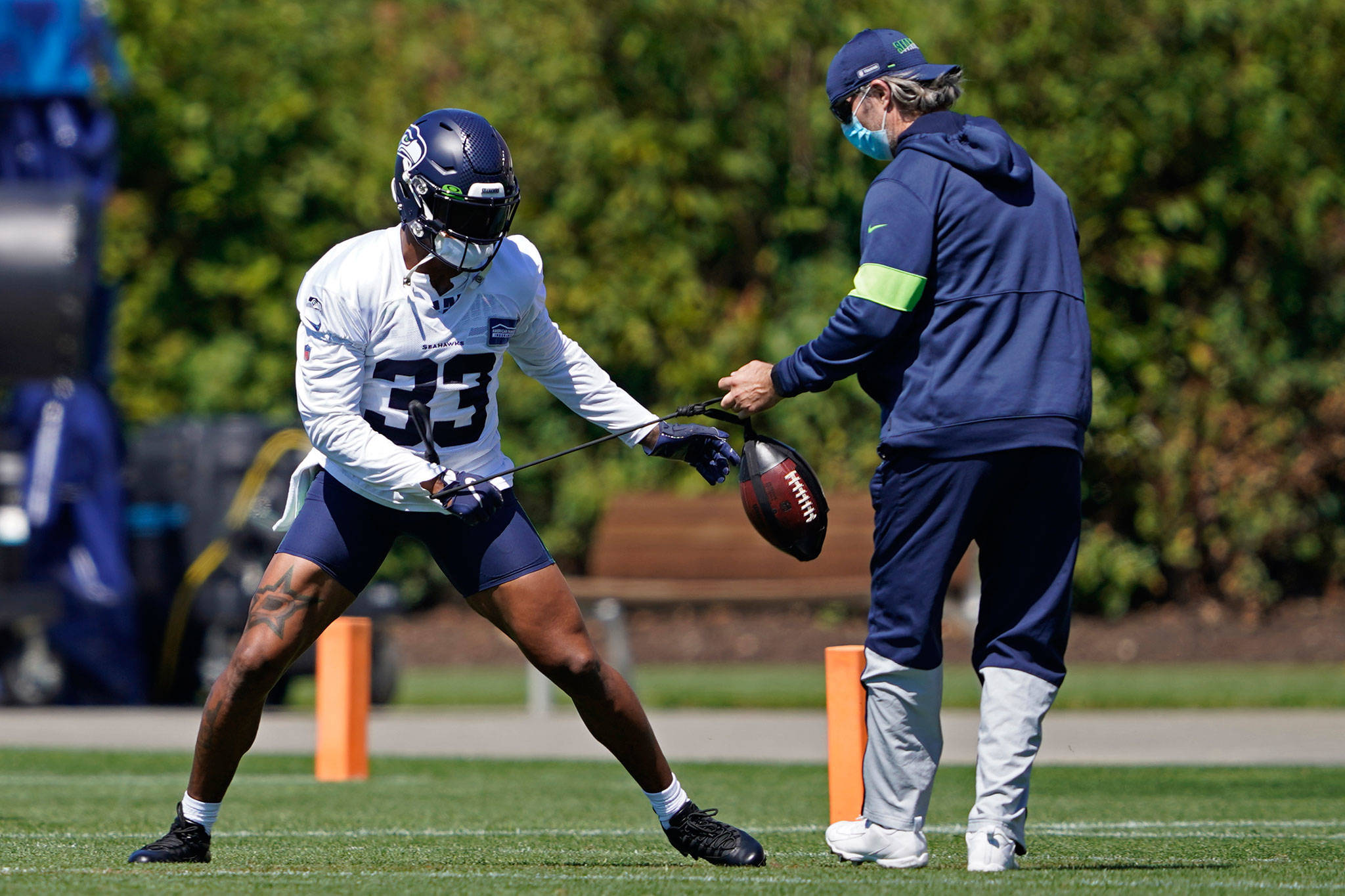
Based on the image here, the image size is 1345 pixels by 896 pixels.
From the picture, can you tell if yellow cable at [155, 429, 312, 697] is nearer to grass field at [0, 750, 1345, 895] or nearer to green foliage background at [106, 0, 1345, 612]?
grass field at [0, 750, 1345, 895]

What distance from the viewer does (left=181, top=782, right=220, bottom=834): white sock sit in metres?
5.24

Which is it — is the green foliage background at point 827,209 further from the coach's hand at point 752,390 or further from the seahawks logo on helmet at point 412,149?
the seahawks logo on helmet at point 412,149

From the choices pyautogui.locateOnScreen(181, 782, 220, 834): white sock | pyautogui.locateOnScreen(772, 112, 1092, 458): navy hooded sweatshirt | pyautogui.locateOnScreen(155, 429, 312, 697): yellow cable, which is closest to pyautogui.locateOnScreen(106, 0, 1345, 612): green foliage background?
pyautogui.locateOnScreen(155, 429, 312, 697): yellow cable

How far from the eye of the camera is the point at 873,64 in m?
5.18

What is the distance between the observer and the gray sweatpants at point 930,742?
4.94m

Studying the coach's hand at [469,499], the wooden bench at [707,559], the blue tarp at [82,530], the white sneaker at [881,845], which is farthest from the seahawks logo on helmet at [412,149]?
the blue tarp at [82,530]

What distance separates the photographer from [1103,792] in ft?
24.9

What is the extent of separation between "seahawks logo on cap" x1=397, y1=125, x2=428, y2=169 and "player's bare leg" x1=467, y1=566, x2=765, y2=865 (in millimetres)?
1155

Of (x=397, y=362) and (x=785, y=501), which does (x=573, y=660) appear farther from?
(x=397, y=362)

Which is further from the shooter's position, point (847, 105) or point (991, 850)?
point (847, 105)

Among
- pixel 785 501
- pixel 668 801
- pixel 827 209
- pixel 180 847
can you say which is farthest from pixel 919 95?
pixel 827 209

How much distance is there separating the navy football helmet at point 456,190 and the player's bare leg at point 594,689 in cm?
90

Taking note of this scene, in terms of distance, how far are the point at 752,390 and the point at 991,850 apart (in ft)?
4.53

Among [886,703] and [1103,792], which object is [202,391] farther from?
[886,703]
